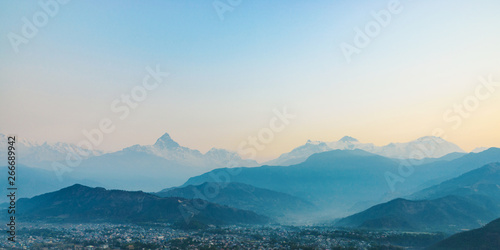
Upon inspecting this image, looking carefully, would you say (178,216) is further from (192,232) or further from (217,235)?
(217,235)

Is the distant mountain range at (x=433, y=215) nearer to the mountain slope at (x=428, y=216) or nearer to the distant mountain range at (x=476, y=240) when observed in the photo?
the mountain slope at (x=428, y=216)

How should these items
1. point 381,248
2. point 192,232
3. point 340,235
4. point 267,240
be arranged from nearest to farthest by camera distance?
1. point 381,248
2. point 267,240
3. point 340,235
4. point 192,232

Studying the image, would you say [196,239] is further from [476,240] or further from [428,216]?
[428,216]

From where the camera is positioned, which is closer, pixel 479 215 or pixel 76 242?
pixel 76 242

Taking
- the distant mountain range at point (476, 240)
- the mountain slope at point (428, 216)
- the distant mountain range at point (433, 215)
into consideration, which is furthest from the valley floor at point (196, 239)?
the distant mountain range at point (433, 215)

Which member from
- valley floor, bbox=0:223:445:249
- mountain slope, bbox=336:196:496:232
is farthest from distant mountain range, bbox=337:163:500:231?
valley floor, bbox=0:223:445:249

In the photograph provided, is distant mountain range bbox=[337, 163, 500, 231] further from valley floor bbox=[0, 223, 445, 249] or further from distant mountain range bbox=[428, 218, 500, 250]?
distant mountain range bbox=[428, 218, 500, 250]

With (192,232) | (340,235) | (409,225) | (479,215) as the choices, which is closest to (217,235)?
(192,232)
